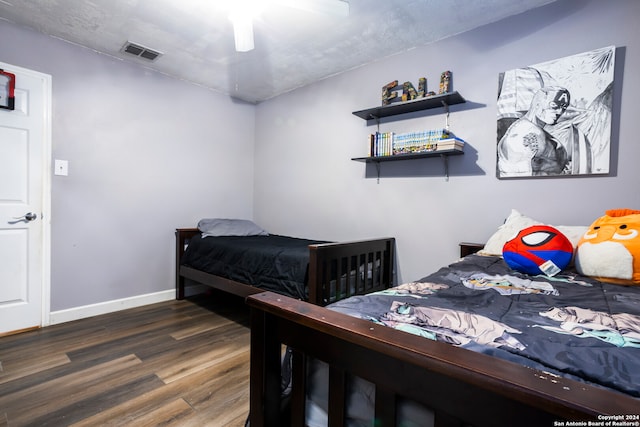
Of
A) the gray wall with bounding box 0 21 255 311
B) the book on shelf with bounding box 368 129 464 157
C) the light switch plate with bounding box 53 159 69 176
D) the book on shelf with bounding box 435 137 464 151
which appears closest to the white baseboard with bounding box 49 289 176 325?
the gray wall with bounding box 0 21 255 311

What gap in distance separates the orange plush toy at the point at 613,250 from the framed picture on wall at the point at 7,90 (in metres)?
3.70

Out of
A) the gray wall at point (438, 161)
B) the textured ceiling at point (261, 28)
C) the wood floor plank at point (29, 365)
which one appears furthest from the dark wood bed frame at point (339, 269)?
the textured ceiling at point (261, 28)

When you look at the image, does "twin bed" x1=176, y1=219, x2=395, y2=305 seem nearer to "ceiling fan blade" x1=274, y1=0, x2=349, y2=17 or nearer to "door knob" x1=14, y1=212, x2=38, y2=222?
"door knob" x1=14, y1=212, x2=38, y2=222

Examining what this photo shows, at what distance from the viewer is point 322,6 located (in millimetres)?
1797

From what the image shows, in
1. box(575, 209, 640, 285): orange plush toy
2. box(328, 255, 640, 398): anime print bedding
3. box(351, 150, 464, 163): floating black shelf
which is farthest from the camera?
box(351, 150, 464, 163): floating black shelf

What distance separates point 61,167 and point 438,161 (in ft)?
9.92

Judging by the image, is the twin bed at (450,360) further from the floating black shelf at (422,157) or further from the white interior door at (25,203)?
the white interior door at (25,203)

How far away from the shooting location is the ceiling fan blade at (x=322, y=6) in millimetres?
1756

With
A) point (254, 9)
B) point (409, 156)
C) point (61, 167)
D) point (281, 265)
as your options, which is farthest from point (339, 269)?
point (61, 167)

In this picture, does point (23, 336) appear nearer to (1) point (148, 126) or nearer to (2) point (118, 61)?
(1) point (148, 126)

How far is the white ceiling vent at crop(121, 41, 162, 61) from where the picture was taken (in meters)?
2.54

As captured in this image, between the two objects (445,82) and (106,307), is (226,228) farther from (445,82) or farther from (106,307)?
(445,82)

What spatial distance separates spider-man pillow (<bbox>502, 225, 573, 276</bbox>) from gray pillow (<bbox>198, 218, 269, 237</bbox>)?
2499 mm

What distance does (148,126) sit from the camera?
298cm
